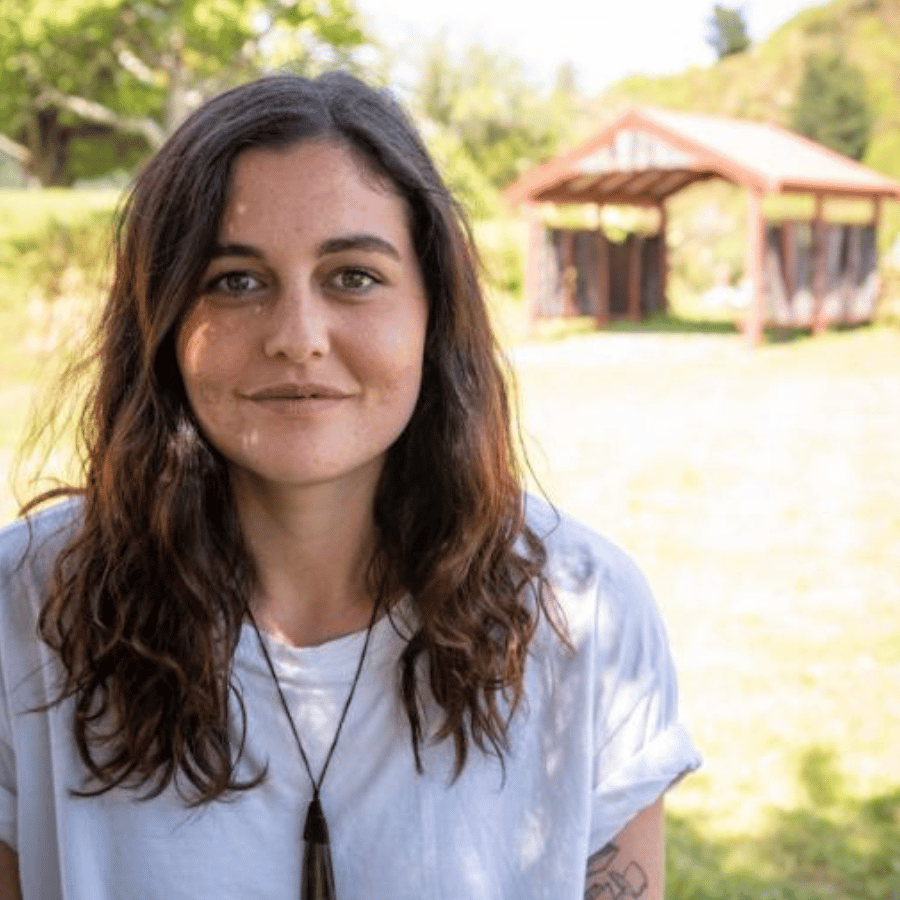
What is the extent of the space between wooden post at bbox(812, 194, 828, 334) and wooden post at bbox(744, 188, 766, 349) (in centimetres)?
105

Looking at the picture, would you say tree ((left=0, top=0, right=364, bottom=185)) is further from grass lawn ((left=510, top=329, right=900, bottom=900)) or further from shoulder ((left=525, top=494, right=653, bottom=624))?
shoulder ((left=525, top=494, right=653, bottom=624))

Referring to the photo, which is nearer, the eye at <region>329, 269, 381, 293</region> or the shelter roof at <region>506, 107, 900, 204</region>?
the eye at <region>329, 269, 381, 293</region>

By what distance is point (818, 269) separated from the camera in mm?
18375

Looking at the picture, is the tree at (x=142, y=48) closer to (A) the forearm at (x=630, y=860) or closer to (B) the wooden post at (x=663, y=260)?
(B) the wooden post at (x=663, y=260)

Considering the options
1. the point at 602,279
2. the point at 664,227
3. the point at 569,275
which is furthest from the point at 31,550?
the point at 664,227

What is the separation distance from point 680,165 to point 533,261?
290cm

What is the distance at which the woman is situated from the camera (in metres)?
1.65

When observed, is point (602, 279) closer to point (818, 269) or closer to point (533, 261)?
point (533, 261)

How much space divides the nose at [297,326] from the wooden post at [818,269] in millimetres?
17656

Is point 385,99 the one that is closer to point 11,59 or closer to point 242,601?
point 242,601

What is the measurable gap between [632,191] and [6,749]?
20.4 meters

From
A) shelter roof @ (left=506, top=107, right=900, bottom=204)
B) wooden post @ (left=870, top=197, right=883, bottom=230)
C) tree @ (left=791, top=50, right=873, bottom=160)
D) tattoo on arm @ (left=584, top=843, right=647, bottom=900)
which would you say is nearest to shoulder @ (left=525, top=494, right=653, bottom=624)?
tattoo on arm @ (left=584, top=843, right=647, bottom=900)

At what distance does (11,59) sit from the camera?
89.9 feet

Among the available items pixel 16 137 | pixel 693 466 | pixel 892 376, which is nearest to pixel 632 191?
pixel 892 376
